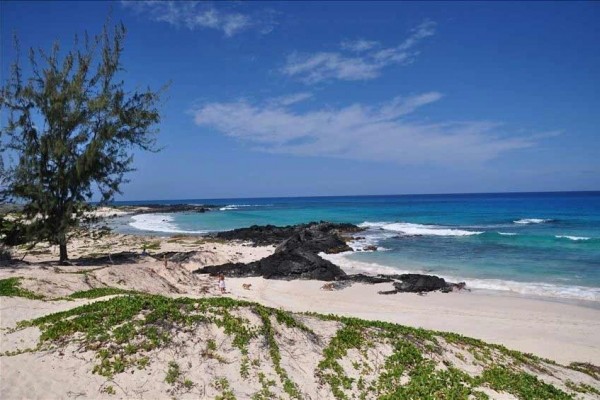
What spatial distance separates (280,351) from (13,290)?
1026 centimetres

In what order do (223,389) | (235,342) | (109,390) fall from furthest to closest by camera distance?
(235,342) → (223,389) → (109,390)

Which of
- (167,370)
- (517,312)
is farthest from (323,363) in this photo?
(517,312)

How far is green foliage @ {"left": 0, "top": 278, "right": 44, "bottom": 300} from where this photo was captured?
13.9m

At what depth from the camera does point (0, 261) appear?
2047 cm

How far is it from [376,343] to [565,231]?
165 ft

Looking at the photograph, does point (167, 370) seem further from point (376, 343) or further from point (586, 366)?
point (586, 366)

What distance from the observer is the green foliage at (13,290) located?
1387 centimetres

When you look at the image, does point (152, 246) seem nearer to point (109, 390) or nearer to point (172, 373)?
point (172, 373)

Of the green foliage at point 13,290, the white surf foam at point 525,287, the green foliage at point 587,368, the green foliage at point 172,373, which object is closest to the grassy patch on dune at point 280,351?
the green foliage at point 172,373

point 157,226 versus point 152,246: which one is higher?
point 152,246

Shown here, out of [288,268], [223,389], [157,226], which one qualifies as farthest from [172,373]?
[157,226]

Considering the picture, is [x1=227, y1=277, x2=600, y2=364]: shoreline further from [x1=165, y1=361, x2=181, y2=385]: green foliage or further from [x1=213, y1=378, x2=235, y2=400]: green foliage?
A: [x1=165, y1=361, x2=181, y2=385]: green foliage

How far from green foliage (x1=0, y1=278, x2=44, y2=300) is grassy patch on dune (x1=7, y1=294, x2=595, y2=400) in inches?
151

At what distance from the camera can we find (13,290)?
14211mm
